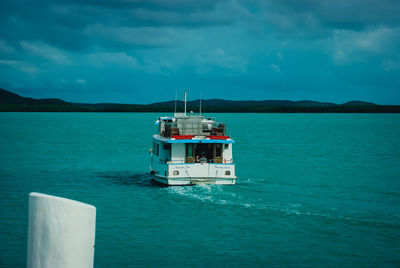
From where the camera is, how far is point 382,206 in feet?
92.0

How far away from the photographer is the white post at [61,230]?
13.5 ft

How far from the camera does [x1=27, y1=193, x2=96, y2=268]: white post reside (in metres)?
4.10

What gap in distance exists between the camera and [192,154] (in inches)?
1258

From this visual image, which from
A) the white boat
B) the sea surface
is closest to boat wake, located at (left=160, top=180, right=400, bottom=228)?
the sea surface

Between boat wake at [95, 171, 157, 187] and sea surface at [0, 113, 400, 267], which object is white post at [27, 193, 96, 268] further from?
boat wake at [95, 171, 157, 187]

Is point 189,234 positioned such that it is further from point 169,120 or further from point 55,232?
point 55,232

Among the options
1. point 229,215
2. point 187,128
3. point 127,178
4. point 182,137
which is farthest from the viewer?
point 127,178

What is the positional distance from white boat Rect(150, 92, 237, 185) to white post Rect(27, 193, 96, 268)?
2607 centimetres

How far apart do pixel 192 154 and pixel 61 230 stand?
27.8m

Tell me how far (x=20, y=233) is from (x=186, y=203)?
9.57 meters

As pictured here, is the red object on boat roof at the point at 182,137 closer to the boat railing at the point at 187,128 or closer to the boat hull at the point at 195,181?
the boat railing at the point at 187,128

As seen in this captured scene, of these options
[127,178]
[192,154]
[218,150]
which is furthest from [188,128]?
[127,178]

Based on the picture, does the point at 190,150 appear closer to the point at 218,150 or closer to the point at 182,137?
the point at 182,137

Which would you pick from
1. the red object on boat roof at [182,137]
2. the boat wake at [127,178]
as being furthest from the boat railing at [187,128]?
the boat wake at [127,178]
